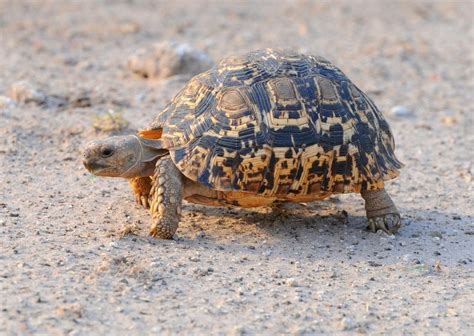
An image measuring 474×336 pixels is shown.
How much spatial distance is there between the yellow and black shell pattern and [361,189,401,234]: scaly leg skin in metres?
0.13

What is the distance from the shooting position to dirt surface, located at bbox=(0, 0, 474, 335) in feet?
16.2

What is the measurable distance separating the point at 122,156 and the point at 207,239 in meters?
0.87

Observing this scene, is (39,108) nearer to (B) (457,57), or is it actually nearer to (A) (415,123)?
(A) (415,123)

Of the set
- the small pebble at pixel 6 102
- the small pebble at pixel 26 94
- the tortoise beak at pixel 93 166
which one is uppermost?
the small pebble at pixel 26 94

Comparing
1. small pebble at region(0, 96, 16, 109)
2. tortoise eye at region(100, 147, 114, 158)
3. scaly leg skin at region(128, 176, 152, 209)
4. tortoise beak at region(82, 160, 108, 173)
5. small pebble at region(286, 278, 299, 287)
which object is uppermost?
small pebble at region(0, 96, 16, 109)

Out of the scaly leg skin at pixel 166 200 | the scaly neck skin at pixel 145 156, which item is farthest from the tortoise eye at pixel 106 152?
the scaly leg skin at pixel 166 200

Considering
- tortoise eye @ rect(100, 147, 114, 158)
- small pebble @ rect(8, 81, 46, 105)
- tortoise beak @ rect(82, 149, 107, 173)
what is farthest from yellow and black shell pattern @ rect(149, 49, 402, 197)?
small pebble @ rect(8, 81, 46, 105)

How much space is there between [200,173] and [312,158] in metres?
0.83

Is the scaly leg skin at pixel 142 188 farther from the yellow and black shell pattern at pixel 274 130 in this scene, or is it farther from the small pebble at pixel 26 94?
the small pebble at pixel 26 94

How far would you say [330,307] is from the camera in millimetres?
5188

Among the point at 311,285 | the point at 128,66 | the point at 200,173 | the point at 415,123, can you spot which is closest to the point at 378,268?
the point at 311,285

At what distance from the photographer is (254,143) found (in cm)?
605

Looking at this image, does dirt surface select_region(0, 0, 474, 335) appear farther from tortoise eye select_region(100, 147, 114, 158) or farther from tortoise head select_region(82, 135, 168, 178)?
tortoise eye select_region(100, 147, 114, 158)

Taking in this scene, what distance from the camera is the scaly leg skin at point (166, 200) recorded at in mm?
6035
